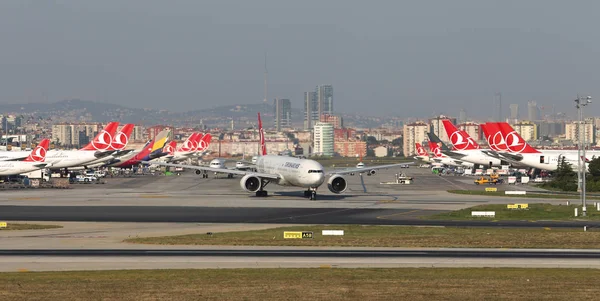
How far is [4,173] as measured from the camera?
12575 cm

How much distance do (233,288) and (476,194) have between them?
252 ft

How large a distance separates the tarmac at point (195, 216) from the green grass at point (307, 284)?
8.55 ft

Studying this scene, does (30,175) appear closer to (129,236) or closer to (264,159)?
(264,159)

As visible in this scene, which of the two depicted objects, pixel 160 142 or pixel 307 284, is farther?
pixel 160 142

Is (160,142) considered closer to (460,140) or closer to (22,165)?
(460,140)

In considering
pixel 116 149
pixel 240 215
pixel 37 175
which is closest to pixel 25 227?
pixel 240 215

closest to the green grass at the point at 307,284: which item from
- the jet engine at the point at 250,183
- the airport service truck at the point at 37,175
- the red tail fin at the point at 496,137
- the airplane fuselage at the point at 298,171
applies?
the airplane fuselage at the point at 298,171

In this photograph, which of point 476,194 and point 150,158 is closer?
point 476,194

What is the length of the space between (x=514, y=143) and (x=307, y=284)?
121512mm

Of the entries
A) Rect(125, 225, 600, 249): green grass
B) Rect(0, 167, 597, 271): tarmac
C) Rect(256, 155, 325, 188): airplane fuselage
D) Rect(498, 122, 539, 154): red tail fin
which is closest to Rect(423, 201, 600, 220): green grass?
Rect(0, 167, 597, 271): tarmac

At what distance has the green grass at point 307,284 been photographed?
105 ft

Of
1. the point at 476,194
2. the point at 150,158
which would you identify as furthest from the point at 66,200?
the point at 150,158

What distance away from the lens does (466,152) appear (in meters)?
177

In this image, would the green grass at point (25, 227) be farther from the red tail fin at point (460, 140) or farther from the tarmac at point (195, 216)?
the red tail fin at point (460, 140)
